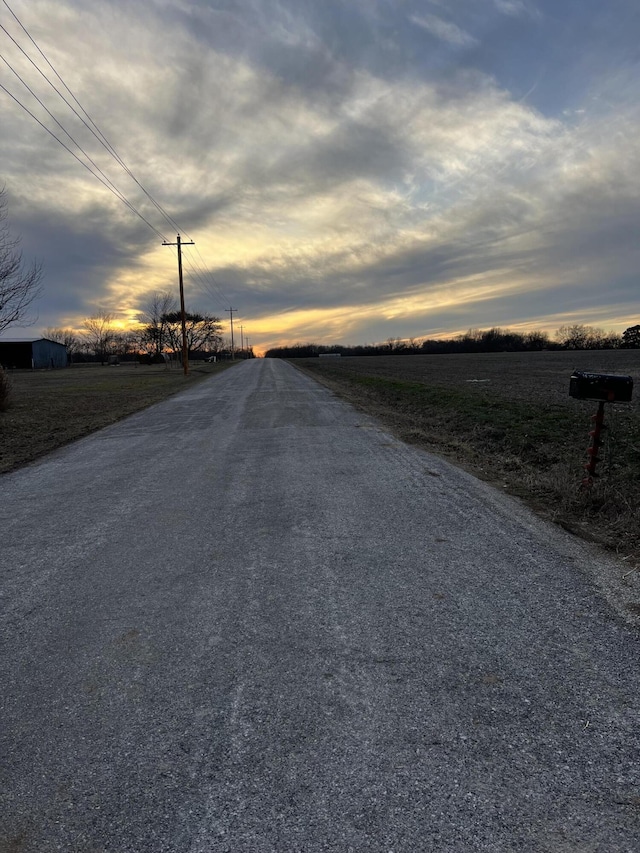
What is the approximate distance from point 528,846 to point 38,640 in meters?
2.52

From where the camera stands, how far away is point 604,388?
15.1 ft

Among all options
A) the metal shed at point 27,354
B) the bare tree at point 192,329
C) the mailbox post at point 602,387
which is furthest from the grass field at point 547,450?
the metal shed at point 27,354

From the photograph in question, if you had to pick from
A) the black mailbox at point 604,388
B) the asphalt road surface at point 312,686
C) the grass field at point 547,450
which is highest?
the black mailbox at point 604,388

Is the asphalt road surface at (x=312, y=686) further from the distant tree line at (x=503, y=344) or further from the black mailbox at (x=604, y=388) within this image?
the distant tree line at (x=503, y=344)

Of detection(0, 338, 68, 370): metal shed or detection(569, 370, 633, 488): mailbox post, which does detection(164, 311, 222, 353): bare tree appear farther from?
detection(569, 370, 633, 488): mailbox post

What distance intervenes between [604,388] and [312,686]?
12.7 feet

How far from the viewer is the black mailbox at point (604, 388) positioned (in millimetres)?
4586

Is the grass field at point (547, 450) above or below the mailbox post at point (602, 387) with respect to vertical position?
below

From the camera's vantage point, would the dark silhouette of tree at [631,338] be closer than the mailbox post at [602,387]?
No

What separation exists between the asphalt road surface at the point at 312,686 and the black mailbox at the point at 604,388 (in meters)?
1.32

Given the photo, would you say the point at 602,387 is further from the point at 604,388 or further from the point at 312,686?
the point at 312,686

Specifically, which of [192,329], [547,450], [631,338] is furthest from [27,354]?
[631,338]

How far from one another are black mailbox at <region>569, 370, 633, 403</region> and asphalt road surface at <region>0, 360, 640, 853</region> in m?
1.32

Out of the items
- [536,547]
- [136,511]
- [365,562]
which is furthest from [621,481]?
[136,511]
